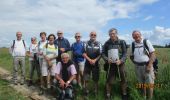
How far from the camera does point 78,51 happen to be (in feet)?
40.8

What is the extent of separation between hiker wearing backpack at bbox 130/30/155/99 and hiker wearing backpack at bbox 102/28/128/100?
0.45 metres

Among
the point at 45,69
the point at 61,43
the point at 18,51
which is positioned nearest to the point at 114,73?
the point at 61,43

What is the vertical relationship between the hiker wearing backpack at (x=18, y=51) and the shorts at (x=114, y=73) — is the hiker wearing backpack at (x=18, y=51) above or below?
above

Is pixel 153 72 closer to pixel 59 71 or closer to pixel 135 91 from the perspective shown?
pixel 135 91

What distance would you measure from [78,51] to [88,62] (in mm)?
659

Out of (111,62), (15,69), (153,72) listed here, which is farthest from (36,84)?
(153,72)

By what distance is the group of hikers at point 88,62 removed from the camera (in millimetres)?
10891

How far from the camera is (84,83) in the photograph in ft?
40.4

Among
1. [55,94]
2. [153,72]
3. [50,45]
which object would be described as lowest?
[55,94]

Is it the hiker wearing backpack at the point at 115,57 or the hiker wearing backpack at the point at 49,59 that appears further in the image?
the hiker wearing backpack at the point at 49,59

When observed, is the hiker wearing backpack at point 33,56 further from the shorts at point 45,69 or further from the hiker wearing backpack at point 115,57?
the hiker wearing backpack at point 115,57

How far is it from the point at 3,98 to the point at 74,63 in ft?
9.05

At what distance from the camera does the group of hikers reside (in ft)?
35.7

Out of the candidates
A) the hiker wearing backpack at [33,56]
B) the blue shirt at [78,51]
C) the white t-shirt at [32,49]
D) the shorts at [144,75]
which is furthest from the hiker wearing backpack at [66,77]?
the white t-shirt at [32,49]
